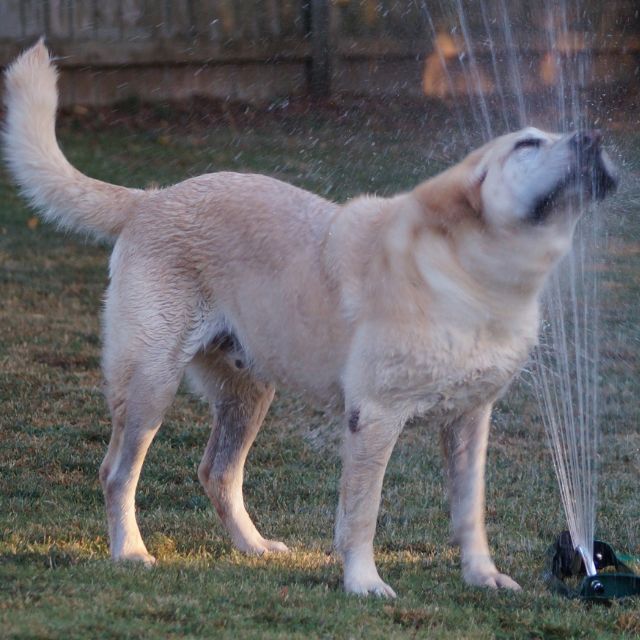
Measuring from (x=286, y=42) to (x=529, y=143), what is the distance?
9027 mm

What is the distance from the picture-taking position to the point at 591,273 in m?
8.04

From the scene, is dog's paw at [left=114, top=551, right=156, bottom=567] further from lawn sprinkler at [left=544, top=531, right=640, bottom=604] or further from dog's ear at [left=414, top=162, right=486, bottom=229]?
dog's ear at [left=414, top=162, right=486, bottom=229]

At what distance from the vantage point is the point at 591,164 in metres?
3.39

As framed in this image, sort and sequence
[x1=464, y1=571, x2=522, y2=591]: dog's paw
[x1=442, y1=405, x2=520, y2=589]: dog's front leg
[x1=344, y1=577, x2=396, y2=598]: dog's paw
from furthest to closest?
[x1=442, y1=405, x2=520, y2=589]: dog's front leg < [x1=464, y1=571, x2=522, y2=591]: dog's paw < [x1=344, y1=577, x2=396, y2=598]: dog's paw

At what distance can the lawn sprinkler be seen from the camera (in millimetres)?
3713

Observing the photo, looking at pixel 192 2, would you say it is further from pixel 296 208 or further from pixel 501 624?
pixel 501 624

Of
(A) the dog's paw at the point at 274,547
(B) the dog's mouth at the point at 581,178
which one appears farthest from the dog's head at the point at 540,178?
(A) the dog's paw at the point at 274,547

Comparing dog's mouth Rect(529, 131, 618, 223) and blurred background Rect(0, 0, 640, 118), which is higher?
blurred background Rect(0, 0, 640, 118)

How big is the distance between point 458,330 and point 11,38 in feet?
31.7

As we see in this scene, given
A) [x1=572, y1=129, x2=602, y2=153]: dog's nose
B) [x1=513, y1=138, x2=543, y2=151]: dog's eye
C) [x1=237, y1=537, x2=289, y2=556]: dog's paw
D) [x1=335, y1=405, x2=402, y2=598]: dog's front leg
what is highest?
[x1=513, y1=138, x2=543, y2=151]: dog's eye

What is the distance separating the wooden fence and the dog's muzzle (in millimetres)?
8448

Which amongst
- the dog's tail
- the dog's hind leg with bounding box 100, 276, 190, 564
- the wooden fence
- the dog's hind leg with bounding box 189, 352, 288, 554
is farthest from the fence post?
the dog's hind leg with bounding box 100, 276, 190, 564

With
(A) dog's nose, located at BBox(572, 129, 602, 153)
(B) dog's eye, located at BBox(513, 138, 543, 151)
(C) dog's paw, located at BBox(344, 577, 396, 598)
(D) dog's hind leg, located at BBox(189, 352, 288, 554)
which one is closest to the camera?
(A) dog's nose, located at BBox(572, 129, 602, 153)

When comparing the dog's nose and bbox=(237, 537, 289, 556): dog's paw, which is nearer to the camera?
the dog's nose
